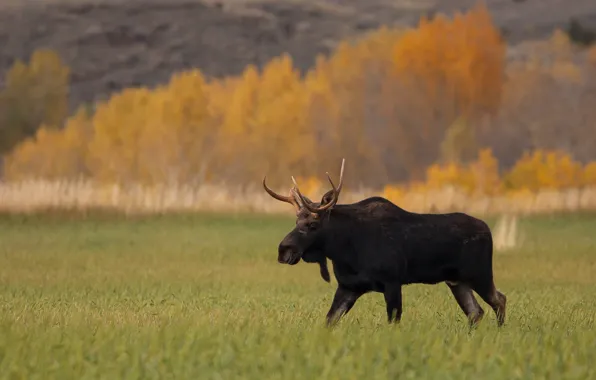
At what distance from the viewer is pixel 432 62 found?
70438 mm

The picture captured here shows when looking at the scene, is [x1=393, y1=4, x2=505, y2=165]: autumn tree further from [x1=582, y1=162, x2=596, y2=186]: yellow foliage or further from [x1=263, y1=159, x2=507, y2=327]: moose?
[x1=263, y1=159, x2=507, y2=327]: moose

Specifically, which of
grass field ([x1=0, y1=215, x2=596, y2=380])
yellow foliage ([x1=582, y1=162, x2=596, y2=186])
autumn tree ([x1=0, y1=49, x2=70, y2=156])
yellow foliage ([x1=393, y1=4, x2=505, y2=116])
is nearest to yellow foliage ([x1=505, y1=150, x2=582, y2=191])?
yellow foliage ([x1=582, y1=162, x2=596, y2=186])

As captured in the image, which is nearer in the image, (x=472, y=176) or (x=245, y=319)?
(x=245, y=319)

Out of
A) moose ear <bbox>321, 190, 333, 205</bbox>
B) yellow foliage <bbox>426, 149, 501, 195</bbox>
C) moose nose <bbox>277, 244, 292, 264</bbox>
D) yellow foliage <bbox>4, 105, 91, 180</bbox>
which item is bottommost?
yellow foliage <bbox>4, 105, 91, 180</bbox>

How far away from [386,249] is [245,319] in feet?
5.27

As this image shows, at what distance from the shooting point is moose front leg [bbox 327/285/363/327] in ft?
42.3

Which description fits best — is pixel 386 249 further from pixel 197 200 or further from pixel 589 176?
pixel 589 176

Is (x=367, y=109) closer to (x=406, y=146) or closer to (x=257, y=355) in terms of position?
(x=406, y=146)

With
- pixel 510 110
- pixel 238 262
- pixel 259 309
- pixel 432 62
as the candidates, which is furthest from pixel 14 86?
pixel 259 309

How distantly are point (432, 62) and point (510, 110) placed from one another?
28613mm

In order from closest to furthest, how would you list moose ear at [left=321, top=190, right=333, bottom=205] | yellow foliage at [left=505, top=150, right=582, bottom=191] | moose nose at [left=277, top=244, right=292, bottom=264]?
moose nose at [left=277, top=244, right=292, bottom=264]
moose ear at [left=321, top=190, right=333, bottom=205]
yellow foliage at [left=505, top=150, right=582, bottom=191]

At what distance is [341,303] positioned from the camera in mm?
12898

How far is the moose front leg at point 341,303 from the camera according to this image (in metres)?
12.9

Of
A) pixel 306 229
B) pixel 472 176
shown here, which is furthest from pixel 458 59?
pixel 306 229
